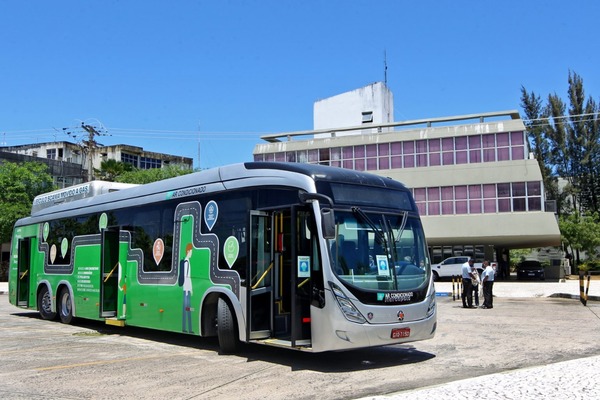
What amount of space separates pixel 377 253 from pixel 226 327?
2.86m

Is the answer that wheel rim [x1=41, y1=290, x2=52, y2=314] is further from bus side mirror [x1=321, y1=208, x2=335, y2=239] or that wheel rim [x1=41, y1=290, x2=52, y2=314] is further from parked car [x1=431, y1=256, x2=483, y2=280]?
parked car [x1=431, y1=256, x2=483, y2=280]

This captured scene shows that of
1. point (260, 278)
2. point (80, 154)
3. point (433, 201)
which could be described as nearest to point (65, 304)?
point (260, 278)

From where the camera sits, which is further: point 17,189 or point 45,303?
point 17,189

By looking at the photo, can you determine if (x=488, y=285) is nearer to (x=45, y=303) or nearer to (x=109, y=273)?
(x=109, y=273)

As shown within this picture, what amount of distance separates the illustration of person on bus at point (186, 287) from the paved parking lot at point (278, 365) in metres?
0.51

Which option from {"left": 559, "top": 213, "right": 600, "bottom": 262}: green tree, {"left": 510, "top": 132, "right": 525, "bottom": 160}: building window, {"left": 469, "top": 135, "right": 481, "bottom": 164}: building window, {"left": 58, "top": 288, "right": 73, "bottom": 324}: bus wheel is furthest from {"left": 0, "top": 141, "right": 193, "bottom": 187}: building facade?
{"left": 58, "top": 288, "right": 73, "bottom": 324}: bus wheel

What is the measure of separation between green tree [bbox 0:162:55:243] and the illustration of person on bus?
1408 inches

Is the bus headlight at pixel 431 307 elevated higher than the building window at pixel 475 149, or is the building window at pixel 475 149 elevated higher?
the building window at pixel 475 149

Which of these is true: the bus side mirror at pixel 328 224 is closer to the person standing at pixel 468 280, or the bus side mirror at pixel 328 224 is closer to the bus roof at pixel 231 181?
the bus roof at pixel 231 181

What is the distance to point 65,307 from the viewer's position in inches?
627

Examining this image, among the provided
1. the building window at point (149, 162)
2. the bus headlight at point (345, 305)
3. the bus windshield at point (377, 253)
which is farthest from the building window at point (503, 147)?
the building window at point (149, 162)

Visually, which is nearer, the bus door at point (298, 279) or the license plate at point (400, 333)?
the bus door at point (298, 279)

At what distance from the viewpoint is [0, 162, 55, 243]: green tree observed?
43.2 m

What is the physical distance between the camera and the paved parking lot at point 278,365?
25.3 feet
